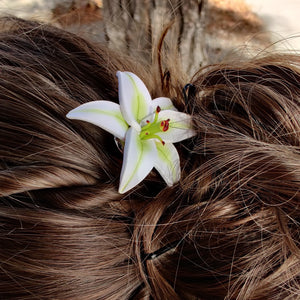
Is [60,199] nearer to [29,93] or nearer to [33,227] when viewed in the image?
[33,227]

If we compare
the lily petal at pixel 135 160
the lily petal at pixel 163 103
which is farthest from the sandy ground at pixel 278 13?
the lily petal at pixel 135 160

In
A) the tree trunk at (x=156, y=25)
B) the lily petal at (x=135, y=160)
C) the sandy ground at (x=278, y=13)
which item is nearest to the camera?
the lily petal at (x=135, y=160)

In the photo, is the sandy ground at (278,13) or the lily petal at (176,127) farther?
the sandy ground at (278,13)

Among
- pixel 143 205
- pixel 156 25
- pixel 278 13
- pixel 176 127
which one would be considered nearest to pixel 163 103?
pixel 176 127

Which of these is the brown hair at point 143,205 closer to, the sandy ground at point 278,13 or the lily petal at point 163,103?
the lily petal at point 163,103

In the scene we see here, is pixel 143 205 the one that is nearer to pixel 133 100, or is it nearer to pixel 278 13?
pixel 133 100

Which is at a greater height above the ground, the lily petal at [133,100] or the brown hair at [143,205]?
the lily petal at [133,100]

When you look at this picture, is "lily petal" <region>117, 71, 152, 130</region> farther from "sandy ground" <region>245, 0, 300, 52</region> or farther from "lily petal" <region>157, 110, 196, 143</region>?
"sandy ground" <region>245, 0, 300, 52</region>

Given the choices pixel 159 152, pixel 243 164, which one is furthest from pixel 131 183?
pixel 243 164
